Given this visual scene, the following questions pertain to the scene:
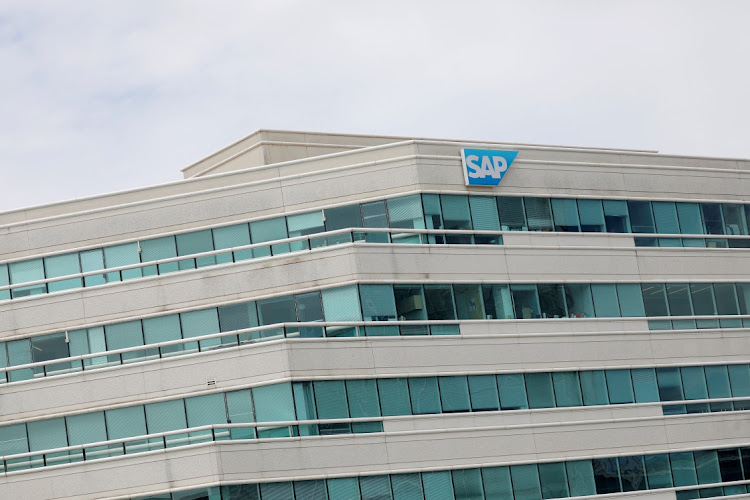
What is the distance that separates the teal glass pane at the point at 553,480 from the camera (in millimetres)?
48469

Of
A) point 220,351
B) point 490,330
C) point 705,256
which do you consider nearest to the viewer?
point 220,351

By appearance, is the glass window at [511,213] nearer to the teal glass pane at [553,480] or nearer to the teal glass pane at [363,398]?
the teal glass pane at [363,398]

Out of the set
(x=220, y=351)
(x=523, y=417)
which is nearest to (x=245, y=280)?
(x=220, y=351)

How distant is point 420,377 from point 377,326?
2424mm

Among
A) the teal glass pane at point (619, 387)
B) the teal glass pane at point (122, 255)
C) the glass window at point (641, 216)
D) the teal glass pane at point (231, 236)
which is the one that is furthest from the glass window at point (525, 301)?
the teal glass pane at point (122, 255)

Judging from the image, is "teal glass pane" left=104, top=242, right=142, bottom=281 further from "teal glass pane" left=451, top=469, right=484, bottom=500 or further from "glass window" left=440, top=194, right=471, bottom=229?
"teal glass pane" left=451, top=469, right=484, bottom=500

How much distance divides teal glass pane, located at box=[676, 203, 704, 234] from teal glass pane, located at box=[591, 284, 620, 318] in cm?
488

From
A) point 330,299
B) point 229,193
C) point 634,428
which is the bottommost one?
point 634,428

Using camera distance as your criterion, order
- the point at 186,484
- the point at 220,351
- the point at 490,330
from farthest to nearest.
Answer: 1. the point at 490,330
2. the point at 220,351
3. the point at 186,484

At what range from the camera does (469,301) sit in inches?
1939

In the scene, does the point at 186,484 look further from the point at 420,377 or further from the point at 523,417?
the point at 523,417

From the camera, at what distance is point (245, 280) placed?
157 feet

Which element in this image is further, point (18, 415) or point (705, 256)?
point (705, 256)

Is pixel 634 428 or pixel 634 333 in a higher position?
pixel 634 333
